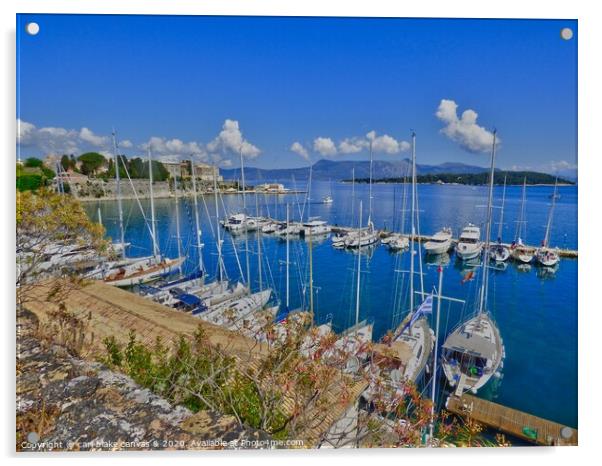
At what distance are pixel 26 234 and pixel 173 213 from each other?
3062mm

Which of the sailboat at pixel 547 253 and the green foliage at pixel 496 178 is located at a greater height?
the green foliage at pixel 496 178

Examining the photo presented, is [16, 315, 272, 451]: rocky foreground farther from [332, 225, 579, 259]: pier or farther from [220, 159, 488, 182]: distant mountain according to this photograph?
[332, 225, 579, 259]: pier

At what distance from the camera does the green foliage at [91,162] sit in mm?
3217

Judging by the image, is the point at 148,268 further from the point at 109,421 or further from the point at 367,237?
the point at 367,237

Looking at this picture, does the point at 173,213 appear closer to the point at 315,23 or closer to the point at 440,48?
the point at 315,23

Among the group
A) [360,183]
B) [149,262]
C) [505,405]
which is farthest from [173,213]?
[505,405]

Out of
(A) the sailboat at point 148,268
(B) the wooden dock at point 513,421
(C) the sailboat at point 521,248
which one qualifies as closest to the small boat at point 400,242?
(C) the sailboat at point 521,248

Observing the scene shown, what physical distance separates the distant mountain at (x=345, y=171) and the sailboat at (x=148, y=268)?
1065 mm

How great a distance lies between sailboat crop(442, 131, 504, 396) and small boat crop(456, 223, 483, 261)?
0.67 metres

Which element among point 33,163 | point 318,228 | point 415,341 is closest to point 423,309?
point 415,341

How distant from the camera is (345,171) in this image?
386 cm

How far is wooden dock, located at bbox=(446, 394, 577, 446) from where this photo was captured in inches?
107

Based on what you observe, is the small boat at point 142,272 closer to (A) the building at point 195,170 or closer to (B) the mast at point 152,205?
(B) the mast at point 152,205

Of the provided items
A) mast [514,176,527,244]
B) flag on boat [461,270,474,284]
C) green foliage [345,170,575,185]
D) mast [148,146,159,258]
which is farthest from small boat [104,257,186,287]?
flag on boat [461,270,474,284]
